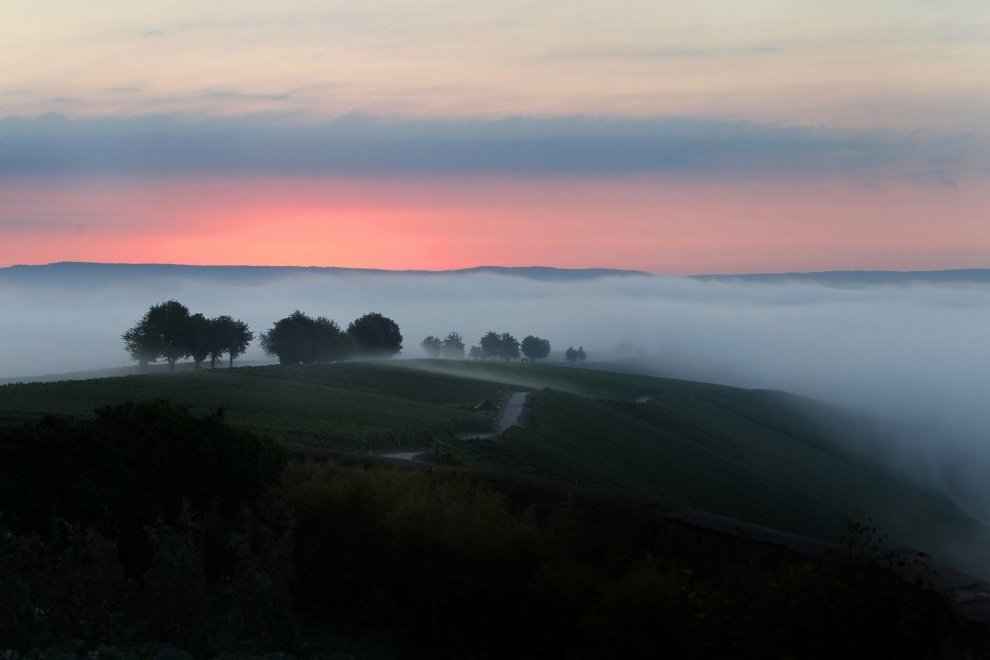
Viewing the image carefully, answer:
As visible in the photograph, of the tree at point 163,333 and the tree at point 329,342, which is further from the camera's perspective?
the tree at point 329,342

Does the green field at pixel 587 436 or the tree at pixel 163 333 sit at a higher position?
the tree at pixel 163 333

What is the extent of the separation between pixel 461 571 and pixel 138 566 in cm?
455

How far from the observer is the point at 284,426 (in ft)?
179

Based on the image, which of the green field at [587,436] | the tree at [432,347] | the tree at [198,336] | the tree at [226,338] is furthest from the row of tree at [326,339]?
the tree at [432,347]

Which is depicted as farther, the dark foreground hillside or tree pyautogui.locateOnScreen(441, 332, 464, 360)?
tree pyautogui.locateOnScreen(441, 332, 464, 360)

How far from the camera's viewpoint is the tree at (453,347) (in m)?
194

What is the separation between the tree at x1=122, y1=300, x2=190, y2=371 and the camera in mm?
117000

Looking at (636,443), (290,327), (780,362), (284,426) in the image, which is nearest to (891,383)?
(780,362)

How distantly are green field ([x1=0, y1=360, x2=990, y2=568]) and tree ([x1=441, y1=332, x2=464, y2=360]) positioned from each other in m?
85.1

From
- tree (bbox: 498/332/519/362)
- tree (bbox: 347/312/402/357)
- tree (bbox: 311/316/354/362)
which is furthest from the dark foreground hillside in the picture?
tree (bbox: 498/332/519/362)

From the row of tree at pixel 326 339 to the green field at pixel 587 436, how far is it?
21.4m

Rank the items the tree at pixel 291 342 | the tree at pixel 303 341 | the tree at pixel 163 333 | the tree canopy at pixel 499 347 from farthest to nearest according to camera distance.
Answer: the tree canopy at pixel 499 347, the tree at pixel 303 341, the tree at pixel 291 342, the tree at pixel 163 333

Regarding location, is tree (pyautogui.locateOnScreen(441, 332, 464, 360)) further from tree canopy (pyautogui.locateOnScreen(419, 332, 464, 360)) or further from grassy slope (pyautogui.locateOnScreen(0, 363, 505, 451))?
grassy slope (pyautogui.locateOnScreen(0, 363, 505, 451))

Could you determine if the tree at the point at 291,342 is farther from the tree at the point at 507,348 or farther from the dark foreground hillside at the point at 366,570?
the dark foreground hillside at the point at 366,570
